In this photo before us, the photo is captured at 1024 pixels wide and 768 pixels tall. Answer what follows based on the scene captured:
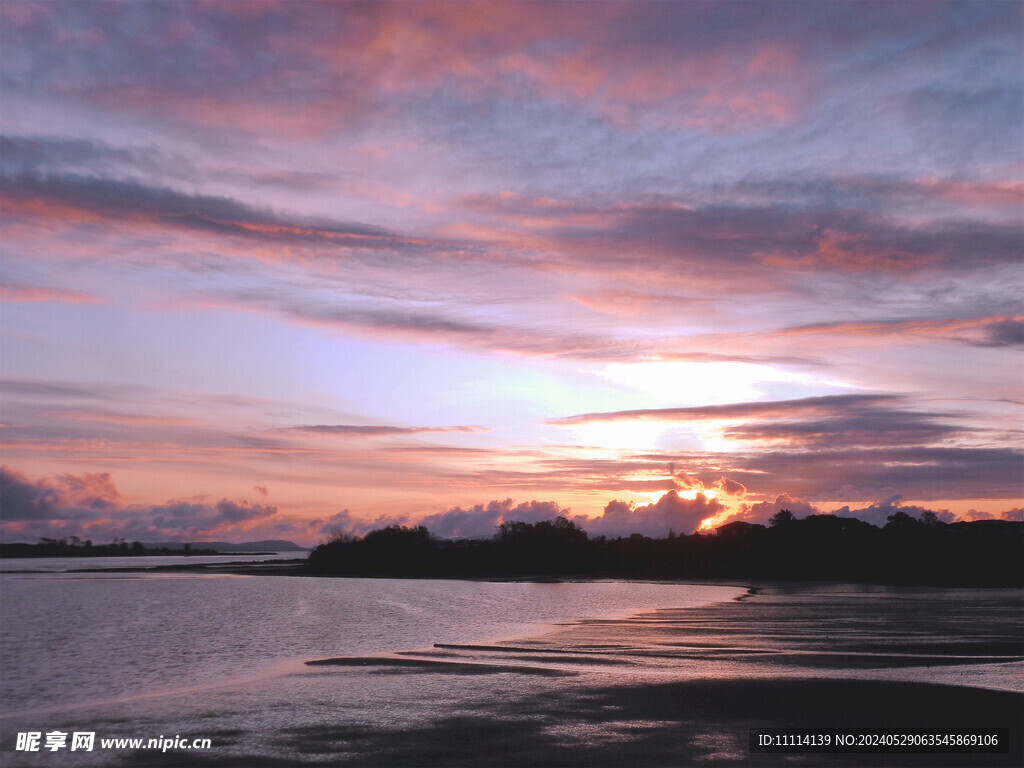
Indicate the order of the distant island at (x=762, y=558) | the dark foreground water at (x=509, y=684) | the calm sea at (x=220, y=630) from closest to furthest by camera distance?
1. the dark foreground water at (x=509, y=684)
2. the calm sea at (x=220, y=630)
3. the distant island at (x=762, y=558)

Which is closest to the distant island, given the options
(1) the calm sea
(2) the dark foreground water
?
(1) the calm sea

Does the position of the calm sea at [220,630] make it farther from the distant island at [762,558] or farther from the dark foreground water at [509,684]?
the distant island at [762,558]

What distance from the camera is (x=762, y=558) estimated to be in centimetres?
14600

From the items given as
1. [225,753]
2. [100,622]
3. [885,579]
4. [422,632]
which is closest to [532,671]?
[225,753]

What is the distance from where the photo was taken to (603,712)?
24156 mm

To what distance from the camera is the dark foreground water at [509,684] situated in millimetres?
20734

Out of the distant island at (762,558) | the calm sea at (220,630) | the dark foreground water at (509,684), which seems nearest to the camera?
the dark foreground water at (509,684)

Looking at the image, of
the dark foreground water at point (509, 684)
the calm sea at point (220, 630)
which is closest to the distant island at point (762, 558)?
the calm sea at point (220, 630)

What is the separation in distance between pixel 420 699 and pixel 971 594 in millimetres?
74341

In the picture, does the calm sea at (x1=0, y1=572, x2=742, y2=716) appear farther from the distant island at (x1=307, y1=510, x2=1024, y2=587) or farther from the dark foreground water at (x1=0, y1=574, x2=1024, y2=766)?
the distant island at (x1=307, y1=510, x2=1024, y2=587)

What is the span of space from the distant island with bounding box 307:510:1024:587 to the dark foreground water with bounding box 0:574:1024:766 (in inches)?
2768

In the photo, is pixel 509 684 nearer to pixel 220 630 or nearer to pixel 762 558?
pixel 220 630

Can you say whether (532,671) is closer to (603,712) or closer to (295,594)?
(603,712)

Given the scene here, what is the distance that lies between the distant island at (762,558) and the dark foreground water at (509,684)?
231 ft
